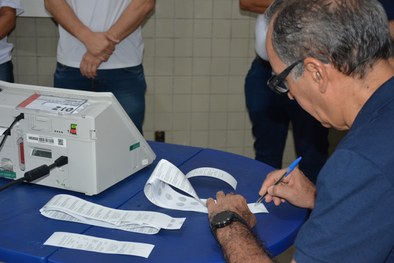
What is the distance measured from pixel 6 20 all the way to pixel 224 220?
203 cm

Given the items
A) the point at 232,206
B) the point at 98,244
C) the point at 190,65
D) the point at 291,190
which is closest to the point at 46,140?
the point at 98,244

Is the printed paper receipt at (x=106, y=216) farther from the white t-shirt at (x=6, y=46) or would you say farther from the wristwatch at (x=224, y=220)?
the white t-shirt at (x=6, y=46)

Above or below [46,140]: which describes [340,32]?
above

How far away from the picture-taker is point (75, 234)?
152 cm

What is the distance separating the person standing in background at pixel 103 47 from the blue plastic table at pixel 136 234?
3.03 feet

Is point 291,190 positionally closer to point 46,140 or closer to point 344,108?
point 344,108

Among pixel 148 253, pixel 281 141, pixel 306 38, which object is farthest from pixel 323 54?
pixel 281 141

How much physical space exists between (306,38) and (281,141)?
1945 mm

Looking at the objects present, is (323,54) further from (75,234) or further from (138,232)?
(75,234)

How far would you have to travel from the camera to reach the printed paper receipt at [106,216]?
5.11 feet

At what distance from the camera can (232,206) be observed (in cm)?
160

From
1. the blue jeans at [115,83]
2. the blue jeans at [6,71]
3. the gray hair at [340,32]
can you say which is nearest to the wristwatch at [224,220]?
the gray hair at [340,32]

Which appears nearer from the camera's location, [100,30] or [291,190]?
[291,190]

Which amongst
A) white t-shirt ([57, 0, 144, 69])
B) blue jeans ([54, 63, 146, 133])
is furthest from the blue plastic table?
white t-shirt ([57, 0, 144, 69])
